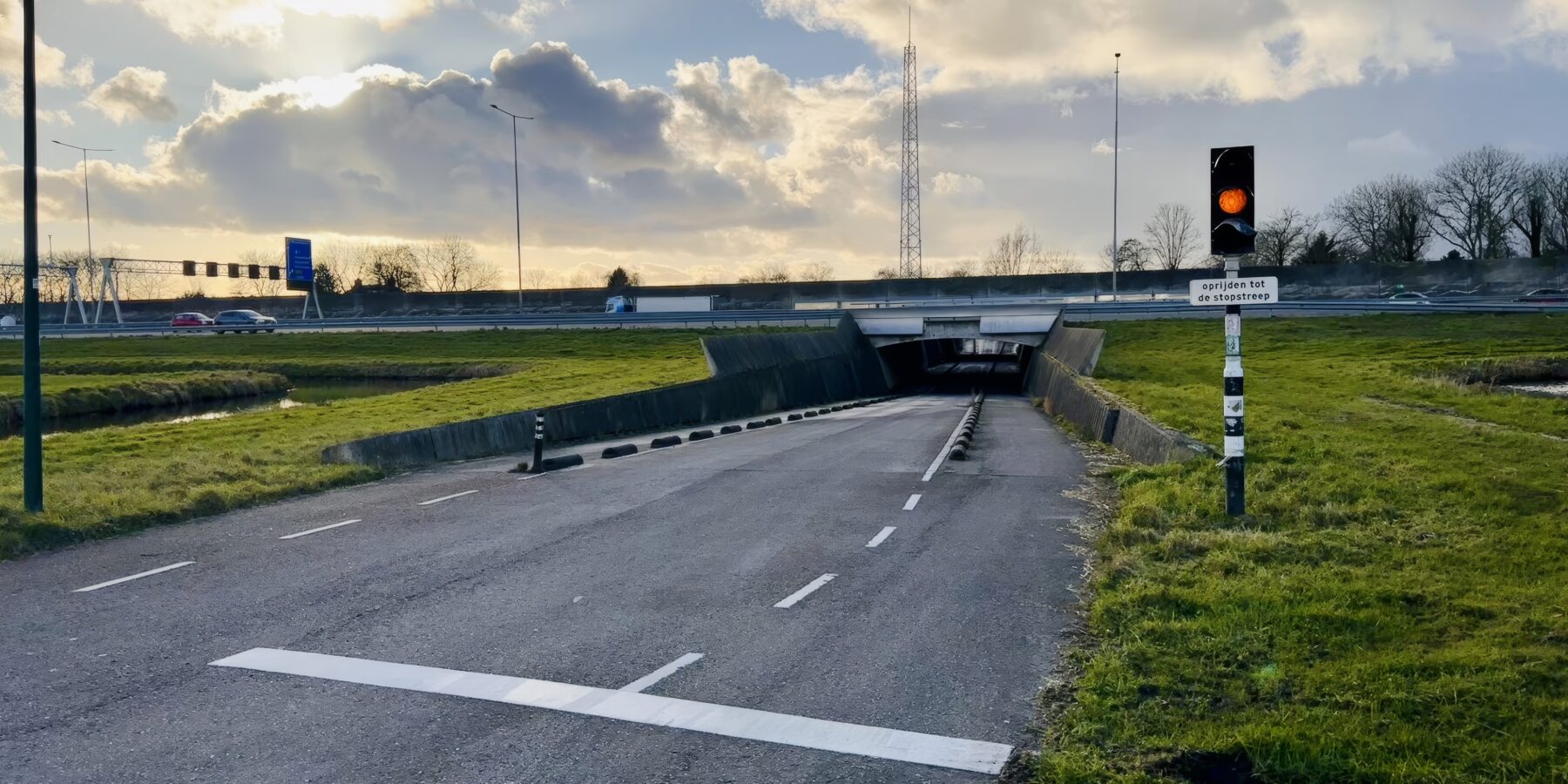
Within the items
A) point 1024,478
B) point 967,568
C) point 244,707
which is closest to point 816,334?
point 1024,478

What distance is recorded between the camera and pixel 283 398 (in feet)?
141

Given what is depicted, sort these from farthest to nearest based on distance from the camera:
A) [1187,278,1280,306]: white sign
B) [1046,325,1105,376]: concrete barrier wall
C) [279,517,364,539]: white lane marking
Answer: [1046,325,1105,376]: concrete barrier wall < [279,517,364,539]: white lane marking < [1187,278,1280,306]: white sign

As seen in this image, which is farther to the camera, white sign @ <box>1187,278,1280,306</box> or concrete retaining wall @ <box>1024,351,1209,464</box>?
concrete retaining wall @ <box>1024,351,1209,464</box>

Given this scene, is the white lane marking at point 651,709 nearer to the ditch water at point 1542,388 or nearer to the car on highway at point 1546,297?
the ditch water at point 1542,388

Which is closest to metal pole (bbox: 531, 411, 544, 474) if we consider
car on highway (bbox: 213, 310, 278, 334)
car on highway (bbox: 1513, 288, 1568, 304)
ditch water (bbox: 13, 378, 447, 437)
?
ditch water (bbox: 13, 378, 447, 437)

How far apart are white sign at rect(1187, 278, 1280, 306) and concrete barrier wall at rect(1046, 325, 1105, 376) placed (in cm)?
2490

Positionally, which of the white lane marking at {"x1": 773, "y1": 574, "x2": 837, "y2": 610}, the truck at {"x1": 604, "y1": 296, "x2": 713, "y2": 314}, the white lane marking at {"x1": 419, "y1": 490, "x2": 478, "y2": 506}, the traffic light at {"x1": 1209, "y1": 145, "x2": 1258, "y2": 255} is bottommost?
the white lane marking at {"x1": 773, "y1": 574, "x2": 837, "y2": 610}

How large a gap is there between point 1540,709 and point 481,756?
568cm

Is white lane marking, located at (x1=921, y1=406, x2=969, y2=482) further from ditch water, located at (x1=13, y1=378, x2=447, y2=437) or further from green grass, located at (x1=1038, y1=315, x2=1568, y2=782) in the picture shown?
ditch water, located at (x1=13, y1=378, x2=447, y2=437)

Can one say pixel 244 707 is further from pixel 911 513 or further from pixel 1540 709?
pixel 911 513

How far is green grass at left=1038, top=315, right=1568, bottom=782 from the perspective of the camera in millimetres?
5781

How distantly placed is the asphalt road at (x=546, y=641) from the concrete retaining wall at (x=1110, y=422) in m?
2.90

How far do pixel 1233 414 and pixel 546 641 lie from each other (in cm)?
752

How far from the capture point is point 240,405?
136ft
